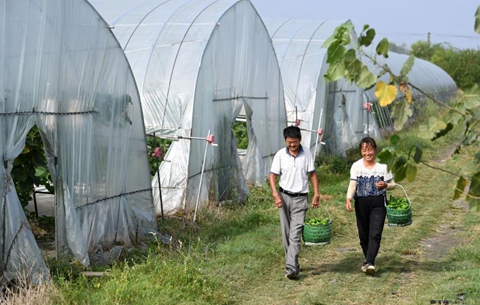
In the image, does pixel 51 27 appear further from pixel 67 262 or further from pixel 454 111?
pixel 454 111

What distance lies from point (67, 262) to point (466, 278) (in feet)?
13.7

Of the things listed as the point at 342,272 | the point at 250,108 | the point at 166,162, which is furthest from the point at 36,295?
the point at 250,108

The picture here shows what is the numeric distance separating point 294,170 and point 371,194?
877 millimetres

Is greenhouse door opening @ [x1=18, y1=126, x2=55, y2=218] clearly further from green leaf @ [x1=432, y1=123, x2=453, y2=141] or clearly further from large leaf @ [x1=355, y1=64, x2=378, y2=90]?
green leaf @ [x1=432, y1=123, x2=453, y2=141]

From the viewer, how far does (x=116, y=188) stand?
10195 millimetres

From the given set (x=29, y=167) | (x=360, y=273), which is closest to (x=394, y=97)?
(x=360, y=273)

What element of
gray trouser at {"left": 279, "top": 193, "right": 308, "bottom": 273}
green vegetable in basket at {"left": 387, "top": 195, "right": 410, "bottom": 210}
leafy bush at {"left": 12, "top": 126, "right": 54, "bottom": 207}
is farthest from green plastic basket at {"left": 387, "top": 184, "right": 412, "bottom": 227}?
leafy bush at {"left": 12, "top": 126, "right": 54, "bottom": 207}

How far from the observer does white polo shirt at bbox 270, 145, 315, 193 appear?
8586 millimetres

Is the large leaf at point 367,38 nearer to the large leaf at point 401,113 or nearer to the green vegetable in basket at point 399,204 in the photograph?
the large leaf at point 401,113

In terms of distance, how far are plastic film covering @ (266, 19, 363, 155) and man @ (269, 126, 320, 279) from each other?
9.48m

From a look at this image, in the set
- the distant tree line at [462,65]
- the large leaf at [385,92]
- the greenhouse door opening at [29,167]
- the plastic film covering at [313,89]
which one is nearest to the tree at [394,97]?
the large leaf at [385,92]

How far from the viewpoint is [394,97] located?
132 inches

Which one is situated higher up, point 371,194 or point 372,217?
point 371,194

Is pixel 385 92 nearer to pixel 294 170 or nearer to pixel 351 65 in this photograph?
pixel 351 65
